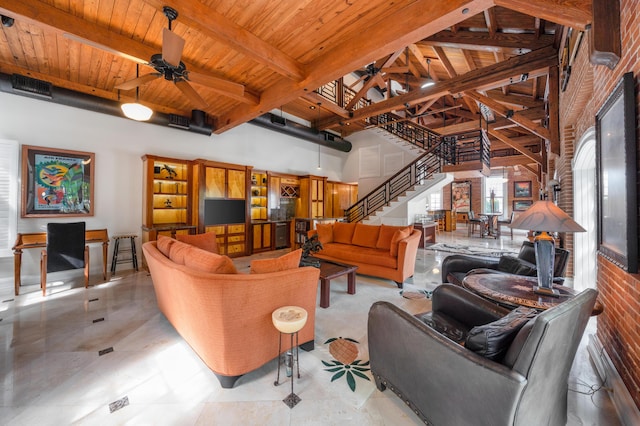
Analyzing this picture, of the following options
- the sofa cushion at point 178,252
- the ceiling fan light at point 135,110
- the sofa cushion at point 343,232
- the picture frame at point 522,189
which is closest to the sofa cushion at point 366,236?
the sofa cushion at point 343,232

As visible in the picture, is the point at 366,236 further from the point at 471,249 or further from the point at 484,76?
the point at 471,249

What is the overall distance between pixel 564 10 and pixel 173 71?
367cm

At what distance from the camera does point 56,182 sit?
4.16 meters

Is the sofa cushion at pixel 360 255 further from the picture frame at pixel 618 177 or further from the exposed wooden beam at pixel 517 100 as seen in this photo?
the exposed wooden beam at pixel 517 100

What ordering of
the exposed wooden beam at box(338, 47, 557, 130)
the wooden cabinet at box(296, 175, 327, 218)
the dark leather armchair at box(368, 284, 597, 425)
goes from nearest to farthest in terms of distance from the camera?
the dark leather armchair at box(368, 284, 597, 425) < the exposed wooden beam at box(338, 47, 557, 130) < the wooden cabinet at box(296, 175, 327, 218)

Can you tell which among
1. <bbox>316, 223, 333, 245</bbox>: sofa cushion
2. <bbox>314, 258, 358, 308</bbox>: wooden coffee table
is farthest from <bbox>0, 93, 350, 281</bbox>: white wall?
<bbox>314, 258, 358, 308</bbox>: wooden coffee table

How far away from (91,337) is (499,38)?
271 inches

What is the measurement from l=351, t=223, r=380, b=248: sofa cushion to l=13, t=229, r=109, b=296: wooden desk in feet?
14.8

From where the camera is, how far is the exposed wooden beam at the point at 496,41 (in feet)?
12.6

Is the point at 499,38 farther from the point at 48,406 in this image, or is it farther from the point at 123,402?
the point at 48,406

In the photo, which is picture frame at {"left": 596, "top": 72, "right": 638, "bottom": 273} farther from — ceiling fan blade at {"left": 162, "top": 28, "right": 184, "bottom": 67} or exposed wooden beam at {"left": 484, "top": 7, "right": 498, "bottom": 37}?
ceiling fan blade at {"left": 162, "top": 28, "right": 184, "bottom": 67}

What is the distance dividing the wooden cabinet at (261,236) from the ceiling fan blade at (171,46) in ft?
14.4

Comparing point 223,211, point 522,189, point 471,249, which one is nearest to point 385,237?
point 223,211

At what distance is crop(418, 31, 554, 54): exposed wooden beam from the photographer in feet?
12.6
